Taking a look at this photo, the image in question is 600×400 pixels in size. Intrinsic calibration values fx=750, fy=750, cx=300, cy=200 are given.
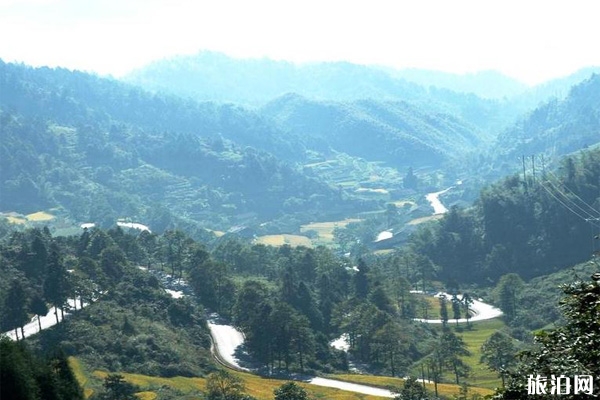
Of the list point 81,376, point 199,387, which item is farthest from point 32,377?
point 199,387

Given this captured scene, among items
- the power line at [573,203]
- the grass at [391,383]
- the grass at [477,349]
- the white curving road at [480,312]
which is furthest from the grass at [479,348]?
the power line at [573,203]

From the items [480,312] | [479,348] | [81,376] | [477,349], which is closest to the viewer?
[81,376]

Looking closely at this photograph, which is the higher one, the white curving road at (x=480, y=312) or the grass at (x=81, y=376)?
the white curving road at (x=480, y=312)

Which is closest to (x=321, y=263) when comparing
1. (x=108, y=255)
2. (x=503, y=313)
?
(x=503, y=313)

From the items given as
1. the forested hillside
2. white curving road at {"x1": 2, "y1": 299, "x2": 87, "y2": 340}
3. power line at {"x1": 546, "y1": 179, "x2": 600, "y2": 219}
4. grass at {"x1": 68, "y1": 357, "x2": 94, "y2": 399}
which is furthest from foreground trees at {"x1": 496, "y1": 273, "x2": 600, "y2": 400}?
power line at {"x1": 546, "y1": 179, "x2": 600, "y2": 219}

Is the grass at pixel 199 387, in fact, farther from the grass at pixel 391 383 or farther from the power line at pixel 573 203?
the power line at pixel 573 203

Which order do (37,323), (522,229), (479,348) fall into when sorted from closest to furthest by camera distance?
1. (37,323)
2. (479,348)
3. (522,229)

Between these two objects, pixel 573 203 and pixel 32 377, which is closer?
pixel 32 377

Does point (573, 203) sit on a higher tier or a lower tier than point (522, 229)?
higher

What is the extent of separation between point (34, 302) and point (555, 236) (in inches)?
4617

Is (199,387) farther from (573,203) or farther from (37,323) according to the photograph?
(573,203)

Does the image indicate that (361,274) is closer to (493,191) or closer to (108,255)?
(108,255)

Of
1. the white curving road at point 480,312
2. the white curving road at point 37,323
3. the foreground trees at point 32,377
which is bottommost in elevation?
the foreground trees at point 32,377

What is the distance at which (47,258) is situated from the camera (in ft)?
332
